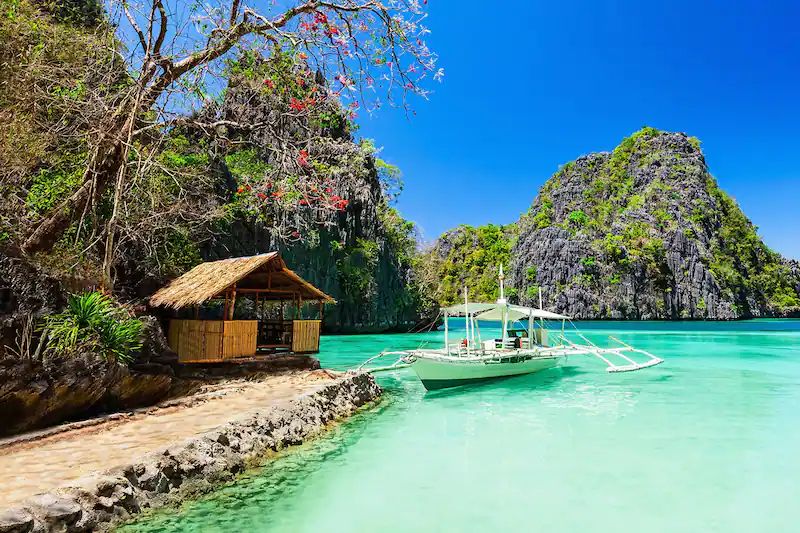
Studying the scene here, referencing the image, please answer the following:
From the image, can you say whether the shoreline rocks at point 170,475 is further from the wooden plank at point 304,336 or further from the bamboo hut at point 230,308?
the wooden plank at point 304,336

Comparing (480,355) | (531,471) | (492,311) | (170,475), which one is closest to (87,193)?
(170,475)

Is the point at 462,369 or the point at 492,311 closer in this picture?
the point at 462,369

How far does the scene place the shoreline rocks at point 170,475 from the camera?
12.3 ft

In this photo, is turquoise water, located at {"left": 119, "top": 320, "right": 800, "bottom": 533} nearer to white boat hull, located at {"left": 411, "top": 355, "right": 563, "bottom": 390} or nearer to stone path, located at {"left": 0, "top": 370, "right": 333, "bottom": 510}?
white boat hull, located at {"left": 411, "top": 355, "right": 563, "bottom": 390}

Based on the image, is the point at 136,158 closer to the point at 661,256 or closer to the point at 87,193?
the point at 87,193

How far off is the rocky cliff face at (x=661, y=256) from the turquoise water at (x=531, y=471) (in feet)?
162

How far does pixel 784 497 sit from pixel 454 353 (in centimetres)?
855

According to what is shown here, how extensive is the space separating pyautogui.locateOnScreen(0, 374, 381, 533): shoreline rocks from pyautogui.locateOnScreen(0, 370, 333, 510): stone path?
0.59 feet

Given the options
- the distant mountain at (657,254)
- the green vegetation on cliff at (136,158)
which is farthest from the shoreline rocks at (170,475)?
the distant mountain at (657,254)

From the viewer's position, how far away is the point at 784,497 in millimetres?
5797

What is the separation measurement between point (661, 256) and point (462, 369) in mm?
54748

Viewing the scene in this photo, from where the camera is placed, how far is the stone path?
4.26 meters

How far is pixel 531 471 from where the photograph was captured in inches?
259

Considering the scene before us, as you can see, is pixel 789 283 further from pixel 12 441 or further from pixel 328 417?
pixel 12 441
